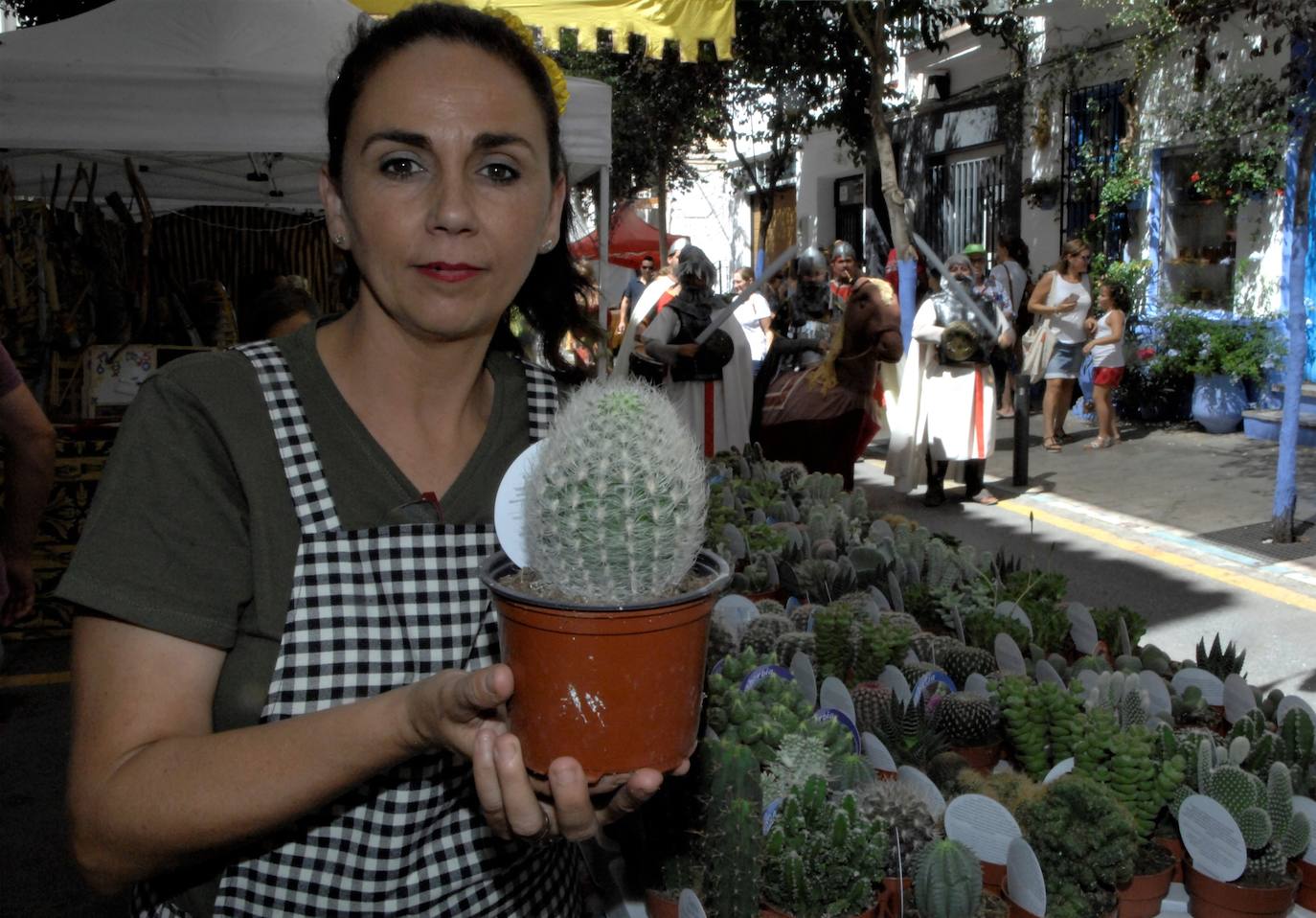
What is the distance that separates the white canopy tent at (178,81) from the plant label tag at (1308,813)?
4219 millimetres

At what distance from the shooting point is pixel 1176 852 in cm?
213

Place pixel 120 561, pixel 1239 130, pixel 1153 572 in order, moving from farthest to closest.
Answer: pixel 1239 130
pixel 1153 572
pixel 120 561

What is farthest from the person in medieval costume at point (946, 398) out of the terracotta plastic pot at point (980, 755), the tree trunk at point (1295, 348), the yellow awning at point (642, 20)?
the terracotta plastic pot at point (980, 755)

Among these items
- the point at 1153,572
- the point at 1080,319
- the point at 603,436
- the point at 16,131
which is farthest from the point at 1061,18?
the point at 603,436

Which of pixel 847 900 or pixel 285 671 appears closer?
pixel 285 671

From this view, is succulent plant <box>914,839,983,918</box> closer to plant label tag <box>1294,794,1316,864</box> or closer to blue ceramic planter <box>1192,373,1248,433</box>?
plant label tag <box>1294,794,1316,864</box>

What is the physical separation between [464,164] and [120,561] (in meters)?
0.57

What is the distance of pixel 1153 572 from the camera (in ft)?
22.0

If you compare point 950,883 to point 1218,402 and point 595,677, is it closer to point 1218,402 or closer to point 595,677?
point 595,677

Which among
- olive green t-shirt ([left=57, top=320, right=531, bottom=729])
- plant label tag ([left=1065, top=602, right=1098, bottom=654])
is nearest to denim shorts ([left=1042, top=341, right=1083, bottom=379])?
plant label tag ([left=1065, top=602, right=1098, bottom=654])

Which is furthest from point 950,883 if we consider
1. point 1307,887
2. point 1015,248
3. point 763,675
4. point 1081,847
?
point 1015,248

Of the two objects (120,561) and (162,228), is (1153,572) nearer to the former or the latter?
(120,561)

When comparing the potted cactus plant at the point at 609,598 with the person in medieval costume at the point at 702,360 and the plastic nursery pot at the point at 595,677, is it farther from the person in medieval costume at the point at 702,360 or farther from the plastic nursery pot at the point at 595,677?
the person in medieval costume at the point at 702,360

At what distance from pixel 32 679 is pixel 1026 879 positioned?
4.84 m
